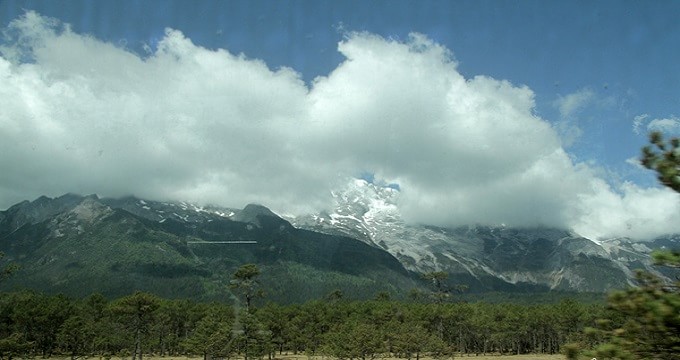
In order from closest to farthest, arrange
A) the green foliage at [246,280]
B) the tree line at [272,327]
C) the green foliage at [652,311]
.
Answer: the green foliage at [652,311] → the tree line at [272,327] → the green foliage at [246,280]

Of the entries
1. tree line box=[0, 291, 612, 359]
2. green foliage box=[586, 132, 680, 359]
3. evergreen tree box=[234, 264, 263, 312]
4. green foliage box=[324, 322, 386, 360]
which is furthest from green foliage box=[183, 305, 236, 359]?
green foliage box=[586, 132, 680, 359]

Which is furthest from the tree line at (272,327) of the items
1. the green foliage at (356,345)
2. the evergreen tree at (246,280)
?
the evergreen tree at (246,280)

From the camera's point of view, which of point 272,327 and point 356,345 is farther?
point 272,327

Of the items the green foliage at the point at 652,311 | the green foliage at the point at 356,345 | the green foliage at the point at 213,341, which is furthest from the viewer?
the green foliage at the point at 213,341

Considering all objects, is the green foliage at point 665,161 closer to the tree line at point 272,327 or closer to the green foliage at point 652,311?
the green foliage at point 652,311

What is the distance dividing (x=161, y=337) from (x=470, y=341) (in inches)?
3090

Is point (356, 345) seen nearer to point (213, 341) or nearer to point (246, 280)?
point (213, 341)

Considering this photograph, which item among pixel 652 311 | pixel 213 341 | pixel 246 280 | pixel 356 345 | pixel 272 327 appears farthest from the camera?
pixel 272 327

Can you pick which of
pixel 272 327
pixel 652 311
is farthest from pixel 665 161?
pixel 272 327

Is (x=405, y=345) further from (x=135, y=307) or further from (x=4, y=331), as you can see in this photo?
(x=4, y=331)

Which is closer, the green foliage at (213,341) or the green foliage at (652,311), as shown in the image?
the green foliage at (652,311)

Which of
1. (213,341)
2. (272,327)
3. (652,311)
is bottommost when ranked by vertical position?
(272,327)

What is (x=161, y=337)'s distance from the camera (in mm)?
117438

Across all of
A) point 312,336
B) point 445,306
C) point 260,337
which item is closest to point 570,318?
point 445,306
